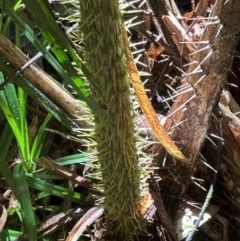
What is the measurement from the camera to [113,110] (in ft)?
2.08

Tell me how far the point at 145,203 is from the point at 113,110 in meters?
0.25

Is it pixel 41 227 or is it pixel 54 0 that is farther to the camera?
pixel 41 227

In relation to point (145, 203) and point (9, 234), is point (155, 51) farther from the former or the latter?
point (9, 234)

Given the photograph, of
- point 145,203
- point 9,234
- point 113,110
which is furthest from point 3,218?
point 113,110

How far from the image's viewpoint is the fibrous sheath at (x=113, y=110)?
21.3 inches

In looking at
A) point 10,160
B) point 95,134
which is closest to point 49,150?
point 10,160

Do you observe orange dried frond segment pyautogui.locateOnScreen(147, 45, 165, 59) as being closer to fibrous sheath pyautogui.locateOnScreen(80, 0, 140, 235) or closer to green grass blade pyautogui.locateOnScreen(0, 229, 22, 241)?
fibrous sheath pyautogui.locateOnScreen(80, 0, 140, 235)

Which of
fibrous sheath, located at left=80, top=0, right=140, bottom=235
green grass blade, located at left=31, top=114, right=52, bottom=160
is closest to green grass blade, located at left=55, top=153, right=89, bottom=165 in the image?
green grass blade, located at left=31, top=114, right=52, bottom=160

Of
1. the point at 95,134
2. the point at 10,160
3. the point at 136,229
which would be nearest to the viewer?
the point at 95,134

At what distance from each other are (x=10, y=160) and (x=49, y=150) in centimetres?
10

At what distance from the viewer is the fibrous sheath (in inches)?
21.3

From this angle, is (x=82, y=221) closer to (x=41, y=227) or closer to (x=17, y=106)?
(x=41, y=227)

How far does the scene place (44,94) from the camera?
0.75 meters

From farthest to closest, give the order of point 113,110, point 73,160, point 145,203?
point 73,160 → point 145,203 → point 113,110
